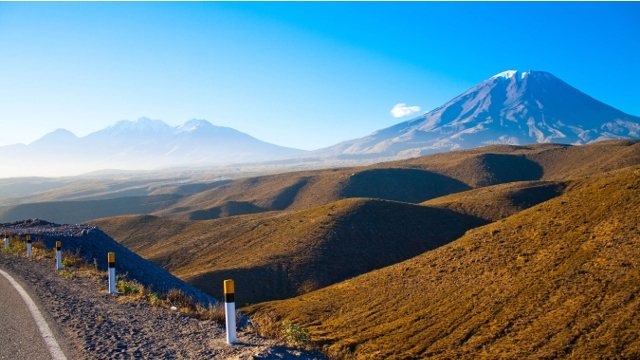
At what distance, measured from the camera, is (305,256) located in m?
40.9

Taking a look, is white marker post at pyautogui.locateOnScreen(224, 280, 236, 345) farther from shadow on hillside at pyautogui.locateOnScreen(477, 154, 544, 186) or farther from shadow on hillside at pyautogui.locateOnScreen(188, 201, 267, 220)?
shadow on hillside at pyautogui.locateOnScreen(477, 154, 544, 186)

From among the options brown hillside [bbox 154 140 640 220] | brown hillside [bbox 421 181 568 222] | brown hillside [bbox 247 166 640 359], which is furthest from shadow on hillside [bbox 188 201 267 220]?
→ brown hillside [bbox 247 166 640 359]

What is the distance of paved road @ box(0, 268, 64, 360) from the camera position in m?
6.62

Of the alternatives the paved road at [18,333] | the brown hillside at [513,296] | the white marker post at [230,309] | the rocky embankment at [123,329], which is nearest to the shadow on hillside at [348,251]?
the brown hillside at [513,296]

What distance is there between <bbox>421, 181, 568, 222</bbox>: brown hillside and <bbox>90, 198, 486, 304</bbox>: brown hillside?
208cm

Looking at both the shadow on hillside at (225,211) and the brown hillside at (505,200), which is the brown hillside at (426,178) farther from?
the brown hillside at (505,200)

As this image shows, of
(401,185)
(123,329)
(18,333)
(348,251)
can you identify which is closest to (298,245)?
(348,251)

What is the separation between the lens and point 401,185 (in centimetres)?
9069

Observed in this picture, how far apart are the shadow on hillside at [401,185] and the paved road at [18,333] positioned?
75142 mm

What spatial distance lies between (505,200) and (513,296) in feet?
113

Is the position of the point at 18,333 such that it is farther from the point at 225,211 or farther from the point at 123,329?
the point at 225,211

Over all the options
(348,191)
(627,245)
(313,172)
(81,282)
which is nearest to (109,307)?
(81,282)

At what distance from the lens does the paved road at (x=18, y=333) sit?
662 cm

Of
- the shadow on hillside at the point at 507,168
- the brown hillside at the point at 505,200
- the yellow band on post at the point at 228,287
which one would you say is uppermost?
the shadow on hillside at the point at 507,168
